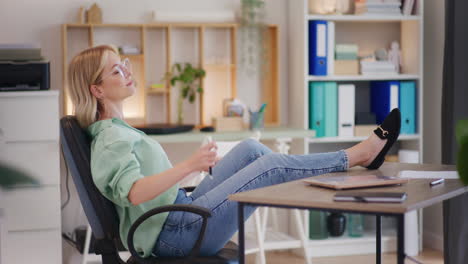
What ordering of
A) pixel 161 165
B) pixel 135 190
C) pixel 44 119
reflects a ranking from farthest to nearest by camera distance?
pixel 44 119 < pixel 161 165 < pixel 135 190

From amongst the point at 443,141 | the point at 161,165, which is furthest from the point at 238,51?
the point at 161,165

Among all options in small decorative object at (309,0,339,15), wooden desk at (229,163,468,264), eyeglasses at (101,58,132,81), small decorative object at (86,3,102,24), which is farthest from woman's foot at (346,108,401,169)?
small decorative object at (86,3,102,24)

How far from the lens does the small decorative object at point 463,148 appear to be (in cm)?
94

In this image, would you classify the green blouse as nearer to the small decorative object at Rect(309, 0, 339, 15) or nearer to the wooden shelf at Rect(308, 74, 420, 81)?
the wooden shelf at Rect(308, 74, 420, 81)

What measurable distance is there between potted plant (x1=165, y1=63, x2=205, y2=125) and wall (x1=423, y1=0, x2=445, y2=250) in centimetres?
148

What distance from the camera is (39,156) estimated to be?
3.48 metres

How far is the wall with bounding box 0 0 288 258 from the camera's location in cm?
405

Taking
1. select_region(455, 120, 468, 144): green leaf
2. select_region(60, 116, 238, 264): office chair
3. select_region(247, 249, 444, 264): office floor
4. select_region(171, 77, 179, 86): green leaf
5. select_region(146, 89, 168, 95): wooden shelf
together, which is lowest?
select_region(247, 249, 444, 264): office floor

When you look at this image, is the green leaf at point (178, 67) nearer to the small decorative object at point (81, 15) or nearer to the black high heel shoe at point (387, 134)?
the small decorative object at point (81, 15)

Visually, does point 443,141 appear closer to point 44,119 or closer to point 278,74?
point 278,74

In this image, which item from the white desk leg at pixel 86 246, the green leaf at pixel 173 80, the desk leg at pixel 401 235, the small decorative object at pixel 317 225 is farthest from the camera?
the small decorative object at pixel 317 225

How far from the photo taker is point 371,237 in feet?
14.1

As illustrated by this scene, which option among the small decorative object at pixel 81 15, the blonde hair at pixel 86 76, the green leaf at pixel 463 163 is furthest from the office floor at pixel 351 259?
the green leaf at pixel 463 163

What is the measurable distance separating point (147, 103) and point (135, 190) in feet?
7.30
